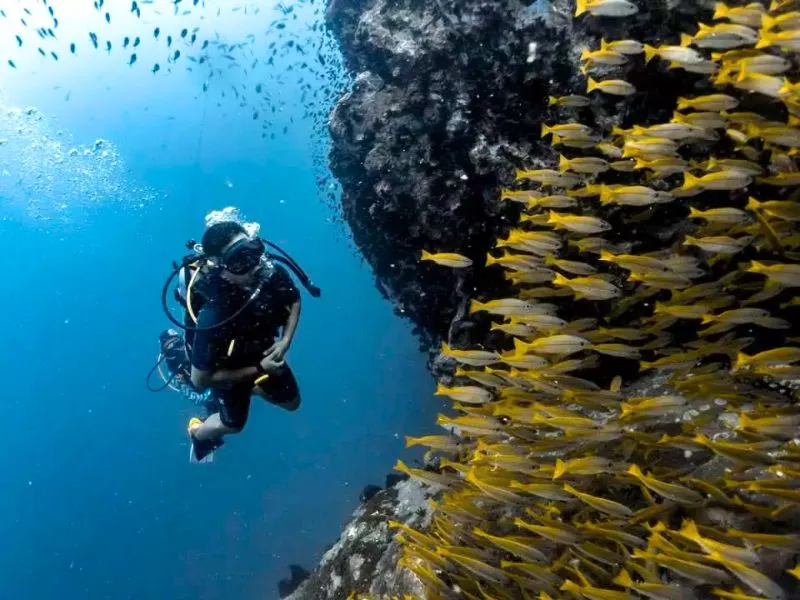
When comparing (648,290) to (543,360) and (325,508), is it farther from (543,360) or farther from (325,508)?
(325,508)

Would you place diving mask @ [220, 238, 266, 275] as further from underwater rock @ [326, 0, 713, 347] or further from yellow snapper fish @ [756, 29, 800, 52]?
yellow snapper fish @ [756, 29, 800, 52]

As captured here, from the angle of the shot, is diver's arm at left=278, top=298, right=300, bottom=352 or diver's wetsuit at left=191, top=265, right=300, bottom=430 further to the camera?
diver's arm at left=278, top=298, right=300, bottom=352

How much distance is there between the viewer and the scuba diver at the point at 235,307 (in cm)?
468

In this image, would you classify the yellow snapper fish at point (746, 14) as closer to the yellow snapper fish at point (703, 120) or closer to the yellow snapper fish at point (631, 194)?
the yellow snapper fish at point (703, 120)

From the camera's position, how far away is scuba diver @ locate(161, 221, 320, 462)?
468cm

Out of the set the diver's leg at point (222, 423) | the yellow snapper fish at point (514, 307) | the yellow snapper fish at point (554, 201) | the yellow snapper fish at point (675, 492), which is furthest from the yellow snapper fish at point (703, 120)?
the diver's leg at point (222, 423)

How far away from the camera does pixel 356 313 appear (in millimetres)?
45500

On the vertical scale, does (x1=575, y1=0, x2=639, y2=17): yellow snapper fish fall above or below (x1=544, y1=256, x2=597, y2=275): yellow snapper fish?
above

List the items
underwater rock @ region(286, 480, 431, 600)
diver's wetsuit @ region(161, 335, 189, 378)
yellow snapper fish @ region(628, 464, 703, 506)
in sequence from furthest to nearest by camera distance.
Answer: diver's wetsuit @ region(161, 335, 189, 378) → underwater rock @ region(286, 480, 431, 600) → yellow snapper fish @ region(628, 464, 703, 506)

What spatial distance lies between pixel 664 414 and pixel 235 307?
347 centimetres

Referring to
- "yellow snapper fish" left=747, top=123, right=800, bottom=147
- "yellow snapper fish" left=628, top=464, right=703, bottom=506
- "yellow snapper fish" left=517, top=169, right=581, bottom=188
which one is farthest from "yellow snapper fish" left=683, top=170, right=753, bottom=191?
"yellow snapper fish" left=628, top=464, right=703, bottom=506

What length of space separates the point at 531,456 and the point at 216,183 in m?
62.7

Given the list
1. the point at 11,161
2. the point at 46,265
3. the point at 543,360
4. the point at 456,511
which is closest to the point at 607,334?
the point at 543,360

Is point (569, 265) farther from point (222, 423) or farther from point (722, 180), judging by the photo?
point (222, 423)
